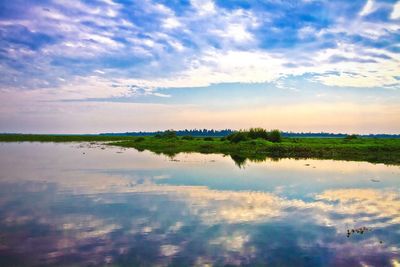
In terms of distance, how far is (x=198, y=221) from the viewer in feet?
46.8

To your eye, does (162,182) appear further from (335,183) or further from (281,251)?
(281,251)

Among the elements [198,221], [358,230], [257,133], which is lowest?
[358,230]

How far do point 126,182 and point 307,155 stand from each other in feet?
98.0

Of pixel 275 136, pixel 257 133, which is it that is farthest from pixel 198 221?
pixel 257 133

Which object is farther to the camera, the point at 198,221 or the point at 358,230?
the point at 198,221

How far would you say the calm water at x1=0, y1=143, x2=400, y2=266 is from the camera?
34.4 feet

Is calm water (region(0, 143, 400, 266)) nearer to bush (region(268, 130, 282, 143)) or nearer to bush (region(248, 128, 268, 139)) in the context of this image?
bush (region(268, 130, 282, 143))

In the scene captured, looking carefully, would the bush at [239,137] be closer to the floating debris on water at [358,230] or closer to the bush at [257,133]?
the bush at [257,133]

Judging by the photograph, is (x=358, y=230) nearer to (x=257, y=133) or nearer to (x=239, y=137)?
(x=239, y=137)

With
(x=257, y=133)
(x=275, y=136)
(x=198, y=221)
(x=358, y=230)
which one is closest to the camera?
(x=358, y=230)

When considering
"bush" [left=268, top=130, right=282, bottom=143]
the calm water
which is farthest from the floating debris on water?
"bush" [left=268, top=130, right=282, bottom=143]

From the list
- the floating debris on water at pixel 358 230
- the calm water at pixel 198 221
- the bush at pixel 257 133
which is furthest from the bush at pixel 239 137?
the floating debris on water at pixel 358 230

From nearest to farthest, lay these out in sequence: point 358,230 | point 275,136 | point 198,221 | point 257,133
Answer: point 358,230
point 198,221
point 275,136
point 257,133

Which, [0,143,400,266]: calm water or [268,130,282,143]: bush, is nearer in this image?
[0,143,400,266]: calm water
